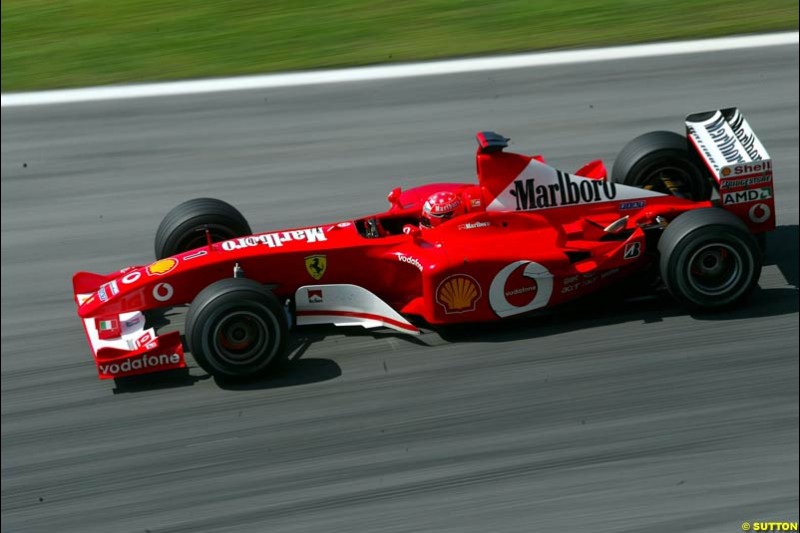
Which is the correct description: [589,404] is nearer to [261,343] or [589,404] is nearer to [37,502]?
[261,343]

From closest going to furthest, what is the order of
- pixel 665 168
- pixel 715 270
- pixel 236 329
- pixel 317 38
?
pixel 236 329 → pixel 715 270 → pixel 665 168 → pixel 317 38

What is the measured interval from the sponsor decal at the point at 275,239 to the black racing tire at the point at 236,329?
1.46 ft

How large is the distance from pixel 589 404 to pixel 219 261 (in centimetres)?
236

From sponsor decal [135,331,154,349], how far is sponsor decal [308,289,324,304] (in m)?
0.97

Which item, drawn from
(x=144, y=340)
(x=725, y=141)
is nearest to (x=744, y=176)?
(x=725, y=141)

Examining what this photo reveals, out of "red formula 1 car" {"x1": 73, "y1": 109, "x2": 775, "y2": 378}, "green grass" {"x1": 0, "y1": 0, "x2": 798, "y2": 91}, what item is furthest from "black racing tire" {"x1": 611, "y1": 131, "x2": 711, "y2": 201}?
"green grass" {"x1": 0, "y1": 0, "x2": 798, "y2": 91}

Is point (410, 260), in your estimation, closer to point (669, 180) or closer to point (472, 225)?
point (472, 225)

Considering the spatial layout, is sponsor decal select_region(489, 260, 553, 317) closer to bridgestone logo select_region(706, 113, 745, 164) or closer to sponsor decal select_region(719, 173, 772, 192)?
sponsor decal select_region(719, 173, 772, 192)

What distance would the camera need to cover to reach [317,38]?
1239 cm

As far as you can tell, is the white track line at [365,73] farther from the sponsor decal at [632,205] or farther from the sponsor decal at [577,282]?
the sponsor decal at [577,282]

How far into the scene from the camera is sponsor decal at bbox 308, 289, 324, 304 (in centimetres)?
693

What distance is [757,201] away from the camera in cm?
736

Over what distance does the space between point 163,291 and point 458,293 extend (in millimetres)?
1782

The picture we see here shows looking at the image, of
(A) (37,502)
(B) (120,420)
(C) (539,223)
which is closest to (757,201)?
(C) (539,223)
